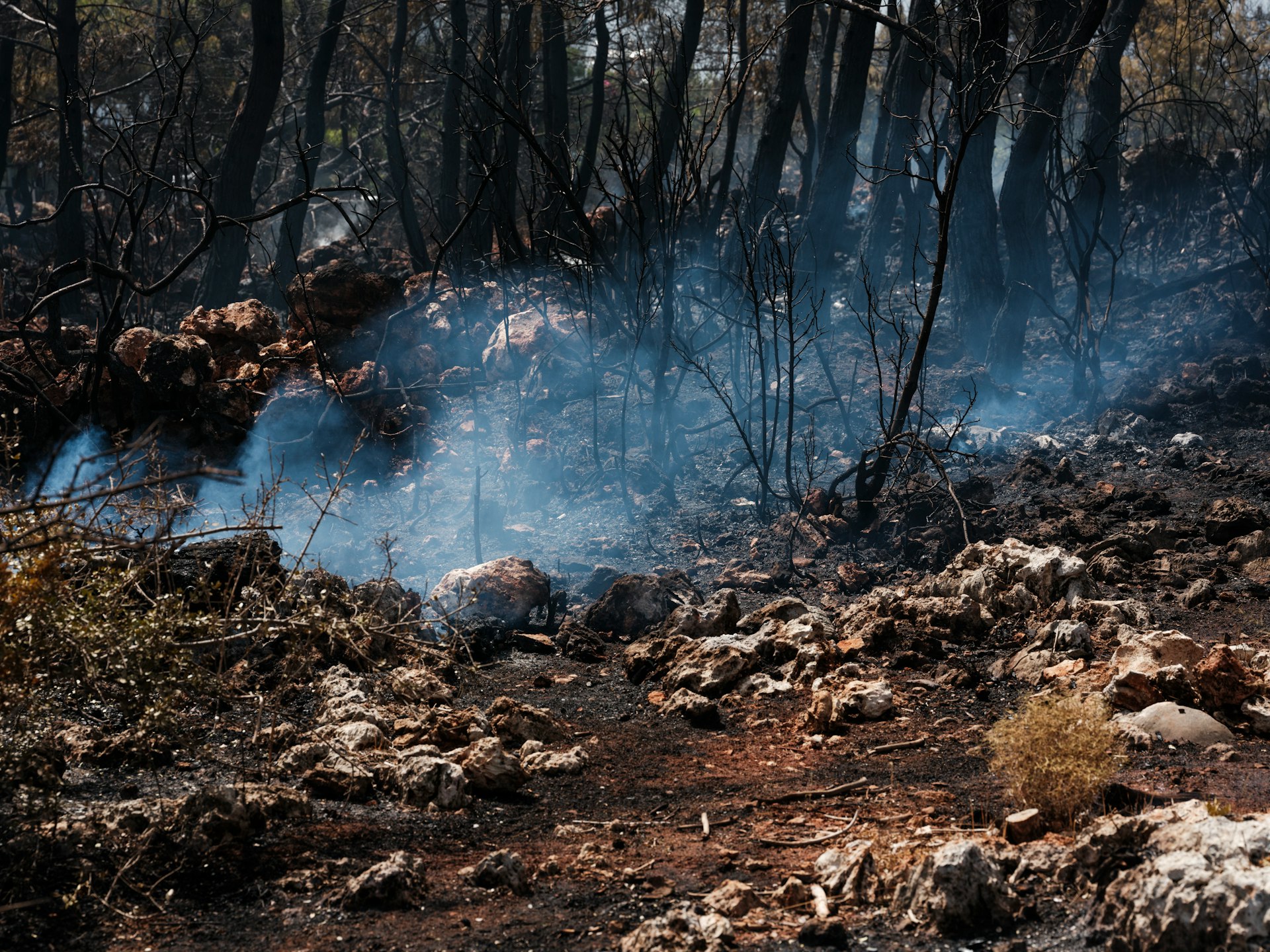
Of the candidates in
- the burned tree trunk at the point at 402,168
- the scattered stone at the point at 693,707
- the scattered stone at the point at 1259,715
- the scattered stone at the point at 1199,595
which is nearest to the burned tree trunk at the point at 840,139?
the burned tree trunk at the point at 402,168

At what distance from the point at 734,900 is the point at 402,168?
13.2 metres

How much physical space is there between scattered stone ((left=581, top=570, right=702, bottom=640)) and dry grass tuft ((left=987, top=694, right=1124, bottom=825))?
118 inches

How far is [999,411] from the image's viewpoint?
10.1 m

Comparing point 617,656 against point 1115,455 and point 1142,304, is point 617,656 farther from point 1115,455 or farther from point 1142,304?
point 1142,304

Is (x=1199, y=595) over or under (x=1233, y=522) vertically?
under

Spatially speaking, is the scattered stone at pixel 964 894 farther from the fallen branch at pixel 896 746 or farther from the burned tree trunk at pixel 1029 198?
the burned tree trunk at pixel 1029 198

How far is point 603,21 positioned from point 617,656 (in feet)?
30.6

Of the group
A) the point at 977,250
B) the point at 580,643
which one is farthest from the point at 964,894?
the point at 977,250

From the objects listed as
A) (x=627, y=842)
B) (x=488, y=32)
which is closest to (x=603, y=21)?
(x=488, y=32)

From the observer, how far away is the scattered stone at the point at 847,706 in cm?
414

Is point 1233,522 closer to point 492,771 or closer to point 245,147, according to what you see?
point 492,771

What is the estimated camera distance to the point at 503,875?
2820mm

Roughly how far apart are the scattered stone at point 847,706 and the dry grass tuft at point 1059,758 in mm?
1117

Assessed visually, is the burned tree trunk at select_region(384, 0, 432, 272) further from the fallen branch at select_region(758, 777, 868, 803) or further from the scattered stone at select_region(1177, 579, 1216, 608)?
the fallen branch at select_region(758, 777, 868, 803)
